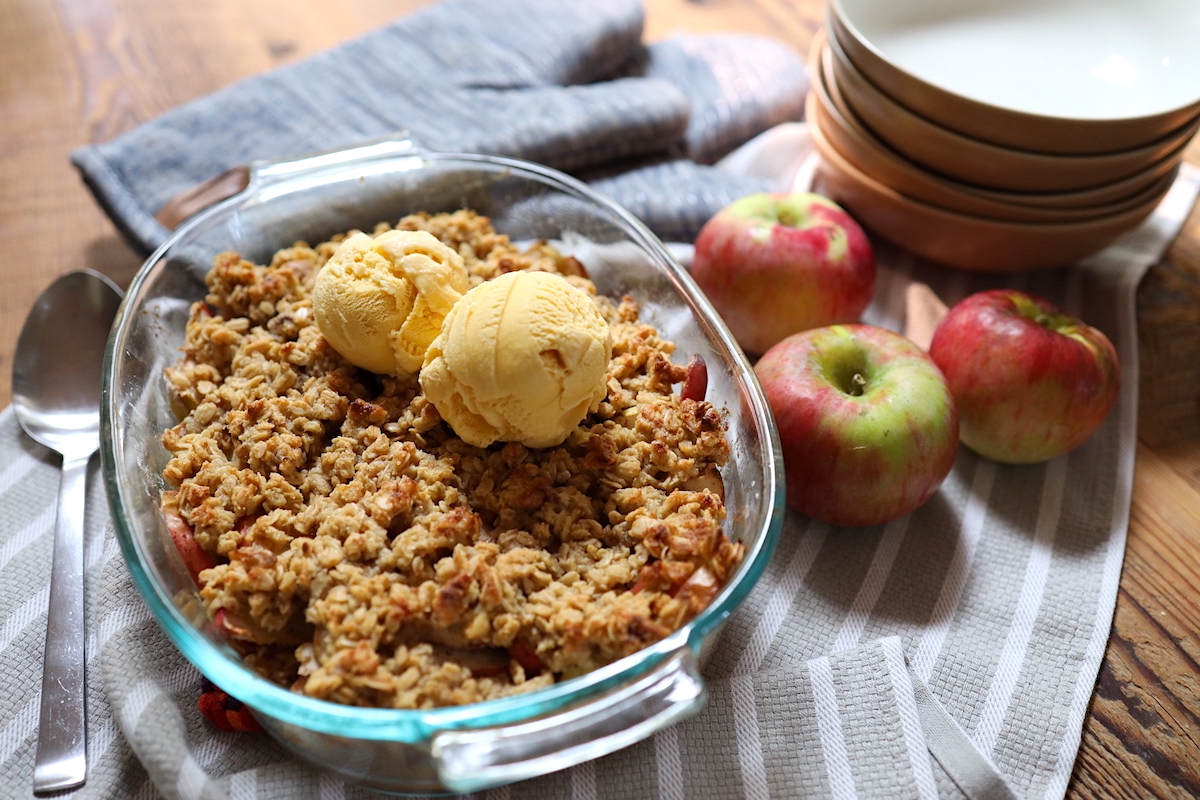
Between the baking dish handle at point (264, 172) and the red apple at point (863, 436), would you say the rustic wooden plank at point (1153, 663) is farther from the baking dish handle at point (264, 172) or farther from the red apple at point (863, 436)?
the baking dish handle at point (264, 172)

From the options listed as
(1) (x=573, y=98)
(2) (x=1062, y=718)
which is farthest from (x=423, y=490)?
(1) (x=573, y=98)

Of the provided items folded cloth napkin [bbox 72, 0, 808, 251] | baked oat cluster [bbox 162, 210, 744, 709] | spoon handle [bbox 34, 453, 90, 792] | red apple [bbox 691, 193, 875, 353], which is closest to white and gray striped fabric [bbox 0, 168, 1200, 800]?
spoon handle [bbox 34, 453, 90, 792]

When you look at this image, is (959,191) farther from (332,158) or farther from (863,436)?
(332,158)

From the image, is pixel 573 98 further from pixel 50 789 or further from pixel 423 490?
pixel 50 789

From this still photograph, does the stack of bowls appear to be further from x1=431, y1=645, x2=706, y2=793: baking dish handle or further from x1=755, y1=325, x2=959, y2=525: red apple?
x1=431, y1=645, x2=706, y2=793: baking dish handle

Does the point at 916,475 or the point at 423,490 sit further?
the point at 916,475

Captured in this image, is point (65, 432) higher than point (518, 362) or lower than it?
lower

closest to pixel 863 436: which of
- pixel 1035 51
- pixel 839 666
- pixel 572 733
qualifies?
pixel 839 666
